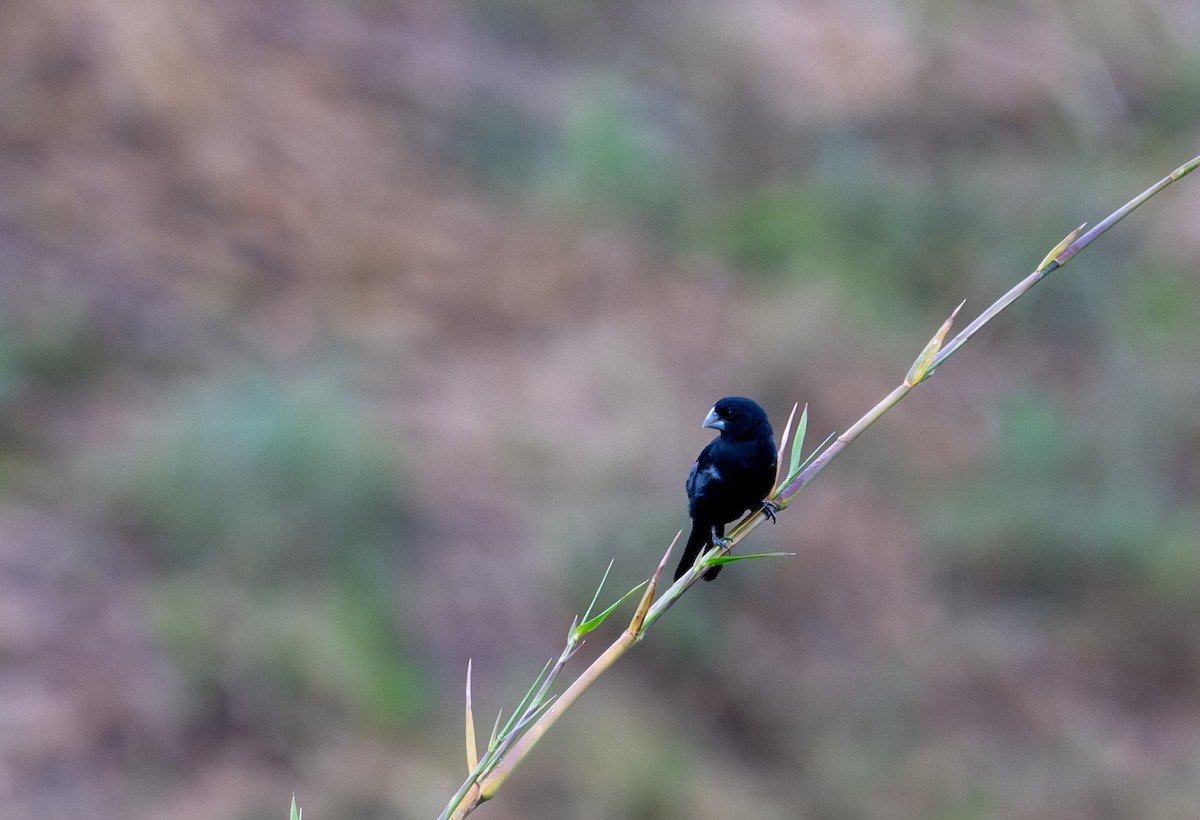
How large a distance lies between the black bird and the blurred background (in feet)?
11.3

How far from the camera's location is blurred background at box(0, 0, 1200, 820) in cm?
710

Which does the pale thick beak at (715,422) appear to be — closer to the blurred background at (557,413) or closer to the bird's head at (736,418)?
the bird's head at (736,418)

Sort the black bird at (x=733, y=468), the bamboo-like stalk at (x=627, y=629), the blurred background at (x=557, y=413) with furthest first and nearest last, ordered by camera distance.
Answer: the blurred background at (x=557, y=413), the black bird at (x=733, y=468), the bamboo-like stalk at (x=627, y=629)

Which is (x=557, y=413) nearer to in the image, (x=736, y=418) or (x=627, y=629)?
(x=736, y=418)

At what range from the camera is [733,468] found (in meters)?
3.62

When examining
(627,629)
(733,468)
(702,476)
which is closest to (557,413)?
(702,476)

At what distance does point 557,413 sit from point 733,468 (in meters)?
6.23

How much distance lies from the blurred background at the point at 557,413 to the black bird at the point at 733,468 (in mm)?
3433

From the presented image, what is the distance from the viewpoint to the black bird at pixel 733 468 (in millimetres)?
3600

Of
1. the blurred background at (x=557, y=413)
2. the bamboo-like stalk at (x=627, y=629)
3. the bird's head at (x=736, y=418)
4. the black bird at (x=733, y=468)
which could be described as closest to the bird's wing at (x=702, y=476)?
the black bird at (x=733, y=468)

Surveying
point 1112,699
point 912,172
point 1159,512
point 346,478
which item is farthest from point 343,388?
point 912,172

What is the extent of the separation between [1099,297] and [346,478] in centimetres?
854

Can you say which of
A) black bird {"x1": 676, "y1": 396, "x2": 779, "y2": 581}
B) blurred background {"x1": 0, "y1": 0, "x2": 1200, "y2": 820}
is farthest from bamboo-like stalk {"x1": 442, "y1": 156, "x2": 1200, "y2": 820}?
blurred background {"x1": 0, "y1": 0, "x2": 1200, "y2": 820}

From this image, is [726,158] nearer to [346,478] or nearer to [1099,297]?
[1099,297]
